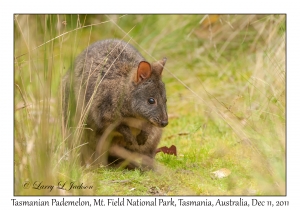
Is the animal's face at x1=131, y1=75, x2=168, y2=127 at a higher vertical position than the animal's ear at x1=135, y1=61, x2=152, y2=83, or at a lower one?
lower

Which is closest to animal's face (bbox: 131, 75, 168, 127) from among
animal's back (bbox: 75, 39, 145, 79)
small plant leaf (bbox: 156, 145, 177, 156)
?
animal's back (bbox: 75, 39, 145, 79)

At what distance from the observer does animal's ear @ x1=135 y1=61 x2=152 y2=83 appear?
5582 mm

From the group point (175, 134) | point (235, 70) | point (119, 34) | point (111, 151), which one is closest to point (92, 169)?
point (111, 151)

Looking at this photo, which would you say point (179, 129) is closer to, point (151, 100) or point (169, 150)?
point (169, 150)

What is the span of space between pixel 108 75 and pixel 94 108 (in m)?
0.41

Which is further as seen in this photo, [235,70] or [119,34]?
[119,34]

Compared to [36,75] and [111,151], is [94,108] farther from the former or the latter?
[36,75]

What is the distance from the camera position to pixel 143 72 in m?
5.64

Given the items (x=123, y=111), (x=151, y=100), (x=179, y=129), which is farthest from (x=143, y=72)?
(x=179, y=129)

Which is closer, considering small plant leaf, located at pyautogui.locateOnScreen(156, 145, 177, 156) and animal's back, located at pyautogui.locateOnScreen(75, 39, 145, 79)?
animal's back, located at pyautogui.locateOnScreen(75, 39, 145, 79)

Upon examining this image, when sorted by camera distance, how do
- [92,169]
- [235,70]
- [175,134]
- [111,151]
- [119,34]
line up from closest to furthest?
[92,169], [111,151], [175,134], [235,70], [119,34]

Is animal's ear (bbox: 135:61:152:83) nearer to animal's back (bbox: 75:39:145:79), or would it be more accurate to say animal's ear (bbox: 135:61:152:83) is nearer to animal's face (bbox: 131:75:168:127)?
animal's face (bbox: 131:75:168:127)

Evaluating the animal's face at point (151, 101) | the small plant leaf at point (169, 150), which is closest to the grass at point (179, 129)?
the small plant leaf at point (169, 150)

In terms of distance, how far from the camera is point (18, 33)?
4922 mm
